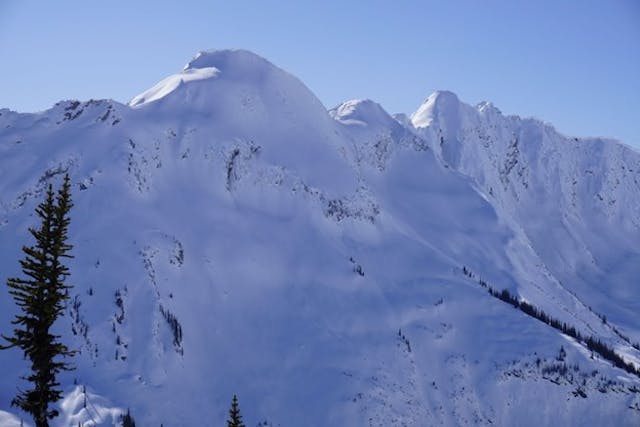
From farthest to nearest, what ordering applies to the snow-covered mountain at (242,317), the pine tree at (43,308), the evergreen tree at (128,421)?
the snow-covered mountain at (242,317)
the evergreen tree at (128,421)
the pine tree at (43,308)

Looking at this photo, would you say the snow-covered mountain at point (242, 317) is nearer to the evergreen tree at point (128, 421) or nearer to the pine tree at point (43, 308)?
the evergreen tree at point (128, 421)

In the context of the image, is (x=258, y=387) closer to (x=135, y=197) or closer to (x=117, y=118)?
(x=135, y=197)

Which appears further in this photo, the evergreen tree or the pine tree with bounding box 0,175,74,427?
the evergreen tree

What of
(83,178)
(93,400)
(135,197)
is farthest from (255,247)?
(93,400)

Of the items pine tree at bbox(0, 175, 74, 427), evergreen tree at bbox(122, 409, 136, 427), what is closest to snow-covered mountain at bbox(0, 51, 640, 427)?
evergreen tree at bbox(122, 409, 136, 427)

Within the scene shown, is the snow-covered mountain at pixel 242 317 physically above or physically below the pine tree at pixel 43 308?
below

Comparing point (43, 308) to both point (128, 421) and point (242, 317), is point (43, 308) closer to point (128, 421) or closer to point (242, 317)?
point (128, 421)

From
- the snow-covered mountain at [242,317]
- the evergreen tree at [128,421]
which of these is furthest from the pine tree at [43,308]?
the snow-covered mountain at [242,317]

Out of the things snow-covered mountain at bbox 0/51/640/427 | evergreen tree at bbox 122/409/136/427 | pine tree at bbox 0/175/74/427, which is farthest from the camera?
snow-covered mountain at bbox 0/51/640/427

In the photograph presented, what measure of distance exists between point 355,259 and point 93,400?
9353 centimetres

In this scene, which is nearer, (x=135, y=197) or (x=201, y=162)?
(x=135, y=197)

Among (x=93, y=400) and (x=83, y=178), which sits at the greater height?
(x=83, y=178)

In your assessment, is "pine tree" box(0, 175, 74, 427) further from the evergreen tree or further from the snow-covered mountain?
the snow-covered mountain

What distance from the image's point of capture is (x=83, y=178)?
6762 inches
